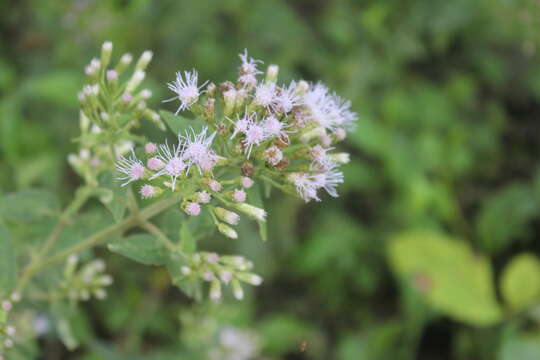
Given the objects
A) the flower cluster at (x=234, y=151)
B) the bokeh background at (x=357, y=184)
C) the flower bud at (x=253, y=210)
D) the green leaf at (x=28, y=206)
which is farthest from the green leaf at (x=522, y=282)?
the green leaf at (x=28, y=206)

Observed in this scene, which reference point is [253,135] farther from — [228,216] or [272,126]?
[228,216]

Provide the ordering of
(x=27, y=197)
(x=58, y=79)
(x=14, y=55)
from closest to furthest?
(x=27, y=197)
(x=58, y=79)
(x=14, y=55)

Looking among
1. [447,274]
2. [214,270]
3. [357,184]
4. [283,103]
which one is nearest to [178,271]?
[214,270]

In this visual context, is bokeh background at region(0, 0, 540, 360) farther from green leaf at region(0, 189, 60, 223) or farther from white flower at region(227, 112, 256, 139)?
white flower at region(227, 112, 256, 139)

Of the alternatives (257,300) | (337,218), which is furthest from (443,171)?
(257,300)

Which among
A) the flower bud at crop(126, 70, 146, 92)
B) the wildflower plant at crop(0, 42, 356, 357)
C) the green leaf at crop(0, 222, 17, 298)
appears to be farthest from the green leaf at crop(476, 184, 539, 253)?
the green leaf at crop(0, 222, 17, 298)

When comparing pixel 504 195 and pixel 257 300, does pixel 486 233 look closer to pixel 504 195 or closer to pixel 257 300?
pixel 504 195
